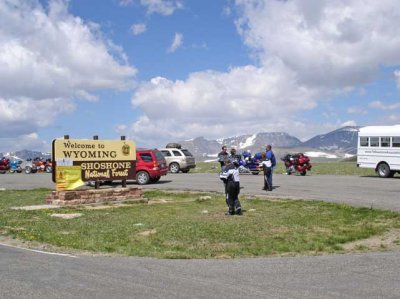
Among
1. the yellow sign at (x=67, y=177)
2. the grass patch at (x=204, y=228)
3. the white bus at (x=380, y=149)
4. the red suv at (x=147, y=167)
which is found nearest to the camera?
the grass patch at (x=204, y=228)

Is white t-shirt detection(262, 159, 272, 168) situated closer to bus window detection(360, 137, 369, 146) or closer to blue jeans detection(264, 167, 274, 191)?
blue jeans detection(264, 167, 274, 191)

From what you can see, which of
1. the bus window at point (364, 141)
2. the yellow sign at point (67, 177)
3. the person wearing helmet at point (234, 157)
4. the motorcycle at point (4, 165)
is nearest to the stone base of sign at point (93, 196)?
the yellow sign at point (67, 177)

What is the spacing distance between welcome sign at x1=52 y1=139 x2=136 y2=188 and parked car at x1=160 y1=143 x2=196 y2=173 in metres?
16.4

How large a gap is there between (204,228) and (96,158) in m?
8.76

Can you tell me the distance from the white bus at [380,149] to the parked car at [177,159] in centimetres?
1233

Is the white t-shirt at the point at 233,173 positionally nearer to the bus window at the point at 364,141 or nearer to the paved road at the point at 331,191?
the paved road at the point at 331,191

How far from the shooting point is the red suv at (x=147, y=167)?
93.8ft

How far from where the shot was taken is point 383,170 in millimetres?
30609

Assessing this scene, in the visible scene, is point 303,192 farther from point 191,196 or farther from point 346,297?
point 346,297

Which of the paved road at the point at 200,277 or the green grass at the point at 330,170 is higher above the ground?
the green grass at the point at 330,170

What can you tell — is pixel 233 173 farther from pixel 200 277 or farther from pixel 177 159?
pixel 177 159

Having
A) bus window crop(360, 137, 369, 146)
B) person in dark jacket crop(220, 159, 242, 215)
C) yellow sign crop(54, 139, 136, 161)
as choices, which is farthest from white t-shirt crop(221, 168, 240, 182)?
bus window crop(360, 137, 369, 146)

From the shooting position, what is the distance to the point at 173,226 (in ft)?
43.8

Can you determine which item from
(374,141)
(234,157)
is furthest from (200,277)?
(374,141)
